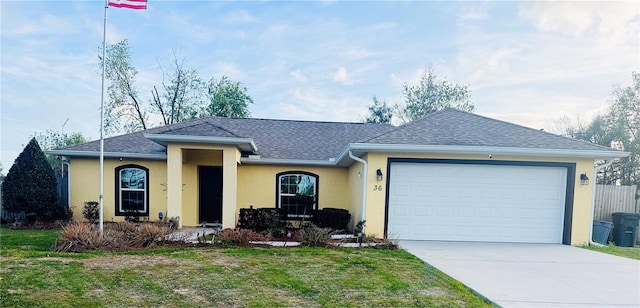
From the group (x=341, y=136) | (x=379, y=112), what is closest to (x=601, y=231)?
(x=341, y=136)

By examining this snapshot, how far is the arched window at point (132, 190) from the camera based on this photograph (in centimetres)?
1063

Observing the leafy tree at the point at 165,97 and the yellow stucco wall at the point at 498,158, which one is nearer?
the yellow stucco wall at the point at 498,158

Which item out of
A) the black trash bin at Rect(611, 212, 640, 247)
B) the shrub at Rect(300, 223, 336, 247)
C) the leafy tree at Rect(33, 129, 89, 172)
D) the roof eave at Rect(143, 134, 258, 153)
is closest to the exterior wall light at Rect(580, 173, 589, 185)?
the black trash bin at Rect(611, 212, 640, 247)

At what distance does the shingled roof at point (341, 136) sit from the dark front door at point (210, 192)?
1500 millimetres

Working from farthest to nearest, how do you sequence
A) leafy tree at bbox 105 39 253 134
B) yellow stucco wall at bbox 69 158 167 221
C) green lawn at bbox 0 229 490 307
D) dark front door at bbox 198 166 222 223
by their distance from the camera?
leafy tree at bbox 105 39 253 134 < dark front door at bbox 198 166 222 223 < yellow stucco wall at bbox 69 158 167 221 < green lawn at bbox 0 229 490 307

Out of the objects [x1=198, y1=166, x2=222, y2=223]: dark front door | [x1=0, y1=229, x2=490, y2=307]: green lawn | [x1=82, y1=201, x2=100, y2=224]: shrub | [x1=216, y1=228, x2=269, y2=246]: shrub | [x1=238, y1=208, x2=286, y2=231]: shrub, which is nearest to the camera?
[x1=0, y1=229, x2=490, y2=307]: green lawn

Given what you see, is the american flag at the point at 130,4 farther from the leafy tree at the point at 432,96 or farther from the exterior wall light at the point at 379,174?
the leafy tree at the point at 432,96

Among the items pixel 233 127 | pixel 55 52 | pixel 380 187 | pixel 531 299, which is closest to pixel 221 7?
pixel 233 127

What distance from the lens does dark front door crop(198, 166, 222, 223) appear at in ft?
36.8

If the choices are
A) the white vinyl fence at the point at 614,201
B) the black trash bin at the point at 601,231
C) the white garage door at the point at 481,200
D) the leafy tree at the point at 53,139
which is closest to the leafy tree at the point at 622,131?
the white vinyl fence at the point at 614,201

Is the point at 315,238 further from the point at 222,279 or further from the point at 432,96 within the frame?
the point at 432,96

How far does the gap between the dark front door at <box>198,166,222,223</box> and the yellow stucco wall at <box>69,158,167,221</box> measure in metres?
1.24

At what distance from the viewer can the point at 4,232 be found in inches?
339

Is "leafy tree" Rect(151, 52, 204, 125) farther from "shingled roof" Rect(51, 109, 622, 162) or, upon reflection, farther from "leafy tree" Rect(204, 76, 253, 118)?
"shingled roof" Rect(51, 109, 622, 162)
